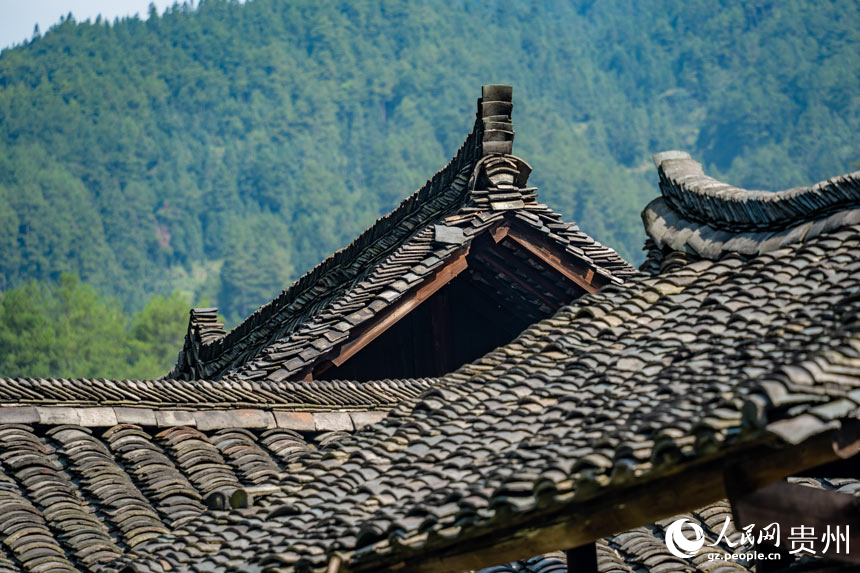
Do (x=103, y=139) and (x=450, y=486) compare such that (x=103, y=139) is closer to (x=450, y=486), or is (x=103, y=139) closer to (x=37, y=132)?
(x=37, y=132)

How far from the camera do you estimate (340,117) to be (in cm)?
14362

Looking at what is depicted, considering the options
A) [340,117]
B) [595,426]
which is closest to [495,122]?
[595,426]

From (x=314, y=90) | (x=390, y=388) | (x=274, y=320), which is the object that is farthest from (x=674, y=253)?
(x=314, y=90)

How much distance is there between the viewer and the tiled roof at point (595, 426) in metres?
3.95

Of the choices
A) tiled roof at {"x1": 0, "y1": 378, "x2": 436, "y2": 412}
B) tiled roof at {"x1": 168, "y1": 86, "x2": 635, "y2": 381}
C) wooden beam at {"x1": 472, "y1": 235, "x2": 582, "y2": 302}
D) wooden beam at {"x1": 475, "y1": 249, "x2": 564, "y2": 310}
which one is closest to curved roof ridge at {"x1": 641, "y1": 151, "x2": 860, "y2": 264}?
tiled roof at {"x1": 0, "y1": 378, "x2": 436, "y2": 412}

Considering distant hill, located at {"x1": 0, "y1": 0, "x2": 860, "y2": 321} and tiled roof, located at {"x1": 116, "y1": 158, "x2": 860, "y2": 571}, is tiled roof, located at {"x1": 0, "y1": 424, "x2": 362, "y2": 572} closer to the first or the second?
tiled roof, located at {"x1": 116, "y1": 158, "x2": 860, "y2": 571}

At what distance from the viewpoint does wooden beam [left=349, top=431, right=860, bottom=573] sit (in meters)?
3.90

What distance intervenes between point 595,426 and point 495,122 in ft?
21.3

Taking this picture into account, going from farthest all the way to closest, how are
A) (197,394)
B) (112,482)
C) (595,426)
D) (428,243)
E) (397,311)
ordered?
(428,243) → (397,311) → (197,394) → (112,482) → (595,426)

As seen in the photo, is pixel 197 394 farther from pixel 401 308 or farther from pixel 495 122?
A: pixel 495 122

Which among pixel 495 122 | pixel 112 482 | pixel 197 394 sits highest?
pixel 495 122

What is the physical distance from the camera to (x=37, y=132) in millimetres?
127500

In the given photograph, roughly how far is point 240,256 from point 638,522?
108 m

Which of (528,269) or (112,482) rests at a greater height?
(528,269)
